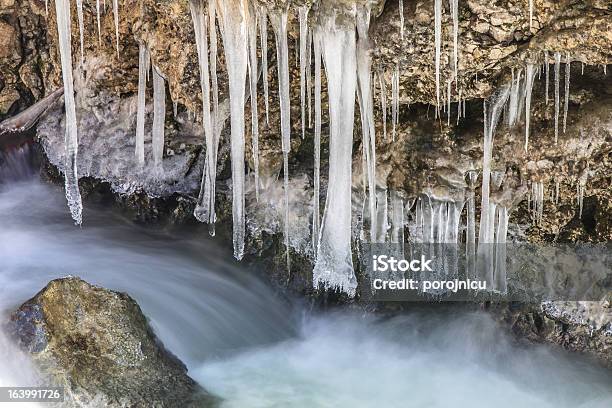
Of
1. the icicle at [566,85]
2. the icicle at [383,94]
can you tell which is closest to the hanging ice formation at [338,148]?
the icicle at [383,94]

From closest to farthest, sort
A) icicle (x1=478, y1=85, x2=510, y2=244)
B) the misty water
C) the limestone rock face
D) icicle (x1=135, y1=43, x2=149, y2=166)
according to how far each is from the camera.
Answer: the limestone rock face < icicle (x1=478, y1=85, x2=510, y2=244) < the misty water < icicle (x1=135, y1=43, x2=149, y2=166)

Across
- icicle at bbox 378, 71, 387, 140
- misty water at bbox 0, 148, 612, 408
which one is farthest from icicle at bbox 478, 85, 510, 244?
misty water at bbox 0, 148, 612, 408

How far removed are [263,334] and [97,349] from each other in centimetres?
218

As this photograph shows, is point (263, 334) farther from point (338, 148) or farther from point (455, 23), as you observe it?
point (455, 23)

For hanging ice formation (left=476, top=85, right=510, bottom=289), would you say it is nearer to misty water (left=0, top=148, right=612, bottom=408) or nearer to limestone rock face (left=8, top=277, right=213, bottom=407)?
misty water (left=0, top=148, right=612, bottom=408)

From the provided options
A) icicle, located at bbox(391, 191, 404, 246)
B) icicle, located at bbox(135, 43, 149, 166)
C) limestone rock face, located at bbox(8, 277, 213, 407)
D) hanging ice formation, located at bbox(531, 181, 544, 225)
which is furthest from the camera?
icicle, located at bbox(391, 191, 404, 246)

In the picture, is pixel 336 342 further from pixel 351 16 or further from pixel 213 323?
pixel 351 16

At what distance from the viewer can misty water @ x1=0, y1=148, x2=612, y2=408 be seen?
5352 mm

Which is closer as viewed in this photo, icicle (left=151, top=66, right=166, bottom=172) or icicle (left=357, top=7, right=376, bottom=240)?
icicle (left=357, top=7, right=376, bottom=240)

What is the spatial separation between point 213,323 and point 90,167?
9.21 ft

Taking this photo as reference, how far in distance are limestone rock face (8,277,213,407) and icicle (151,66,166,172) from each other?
239 centimetres

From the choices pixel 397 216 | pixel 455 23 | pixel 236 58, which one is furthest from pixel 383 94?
pixel 397 216

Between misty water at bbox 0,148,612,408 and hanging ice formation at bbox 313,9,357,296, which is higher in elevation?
hanging ice formation at bbox 313,9,357,296

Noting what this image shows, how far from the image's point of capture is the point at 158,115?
21.6 ft
